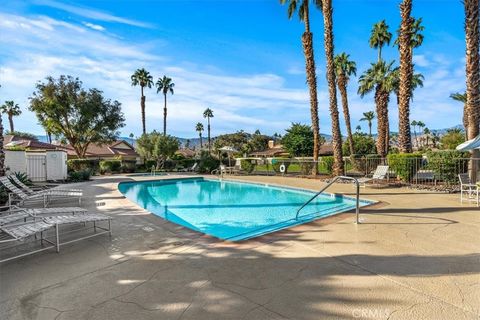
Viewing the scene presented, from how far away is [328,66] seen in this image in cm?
1505

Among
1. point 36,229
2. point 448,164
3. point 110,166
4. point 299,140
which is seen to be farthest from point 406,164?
point 299,140

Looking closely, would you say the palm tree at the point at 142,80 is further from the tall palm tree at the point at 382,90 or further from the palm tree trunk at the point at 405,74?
the palm tree trunk at the point at 405,74

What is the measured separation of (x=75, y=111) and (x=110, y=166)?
5850 millimetres

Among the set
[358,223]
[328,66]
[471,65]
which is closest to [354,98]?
[328,66]

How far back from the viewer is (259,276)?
10.7ft

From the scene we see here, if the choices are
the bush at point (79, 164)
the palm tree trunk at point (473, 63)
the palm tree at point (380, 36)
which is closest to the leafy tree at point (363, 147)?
the palm tree at point (380, 36)

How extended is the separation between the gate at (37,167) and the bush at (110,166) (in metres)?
8.28

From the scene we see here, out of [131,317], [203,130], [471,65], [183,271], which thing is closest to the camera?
[131,317]

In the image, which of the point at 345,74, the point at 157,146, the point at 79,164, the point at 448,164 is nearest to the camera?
the point at 448,164

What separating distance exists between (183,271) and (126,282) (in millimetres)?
667

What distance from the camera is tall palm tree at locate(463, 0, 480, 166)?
409 inches

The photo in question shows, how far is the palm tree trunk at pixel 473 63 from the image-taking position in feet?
34.1

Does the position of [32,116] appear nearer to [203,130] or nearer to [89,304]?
[89,304]

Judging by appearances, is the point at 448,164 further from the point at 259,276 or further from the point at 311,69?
the point at 259,276
